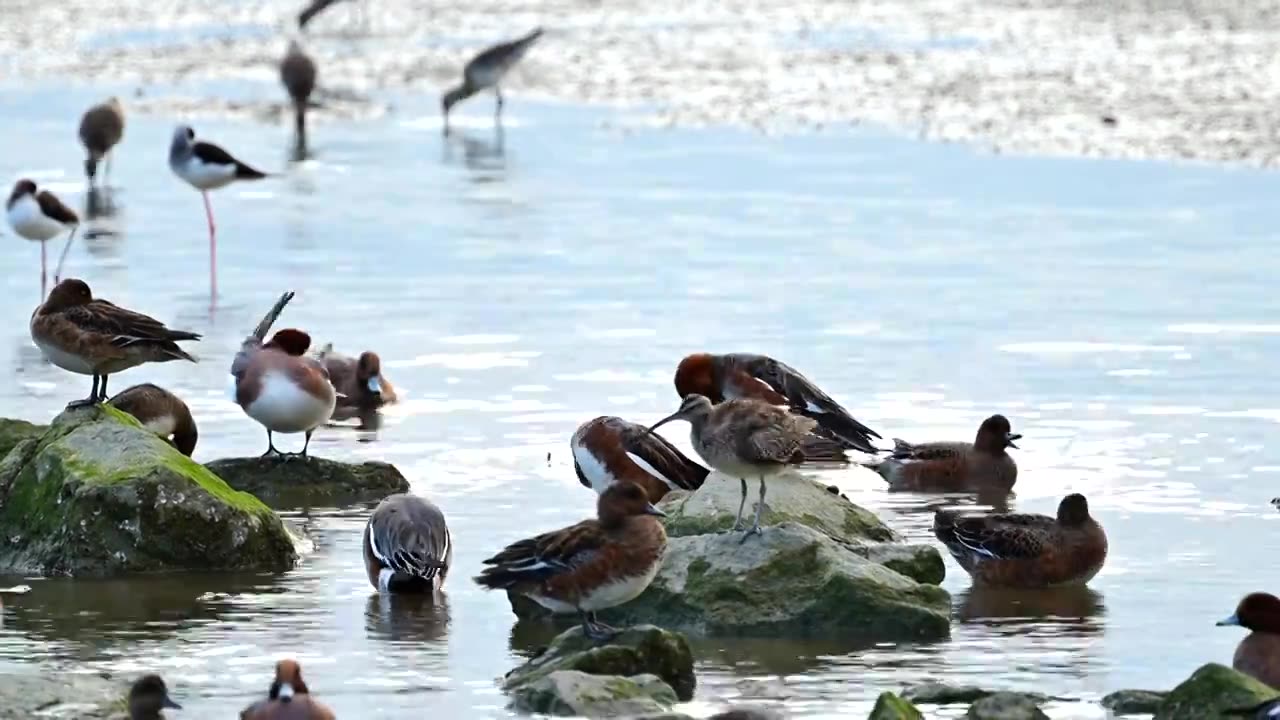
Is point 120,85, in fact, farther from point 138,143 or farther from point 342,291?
point 342,291

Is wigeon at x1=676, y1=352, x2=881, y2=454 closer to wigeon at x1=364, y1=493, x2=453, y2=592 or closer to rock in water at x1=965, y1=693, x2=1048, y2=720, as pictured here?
wigeon at x1=364, y1=493, x2=453, y2=592

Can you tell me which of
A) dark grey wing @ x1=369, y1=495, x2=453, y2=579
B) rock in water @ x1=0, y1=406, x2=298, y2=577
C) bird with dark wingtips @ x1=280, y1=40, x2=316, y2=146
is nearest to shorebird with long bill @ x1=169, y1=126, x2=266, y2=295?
bird with dark wingtips @ x1=280, y1=40, x2=316, y2=146

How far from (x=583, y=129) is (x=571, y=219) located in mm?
6626

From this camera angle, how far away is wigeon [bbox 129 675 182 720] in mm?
9086

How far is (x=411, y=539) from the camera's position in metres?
11.3

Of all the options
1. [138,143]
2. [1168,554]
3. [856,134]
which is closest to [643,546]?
[1168,554]

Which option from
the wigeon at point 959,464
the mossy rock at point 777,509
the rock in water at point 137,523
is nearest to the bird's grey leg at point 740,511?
the mossy rock at point 777,509

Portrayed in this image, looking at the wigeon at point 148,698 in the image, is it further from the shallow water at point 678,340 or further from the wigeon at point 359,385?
the wigeon at point 359,385

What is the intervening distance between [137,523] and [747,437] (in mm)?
2952

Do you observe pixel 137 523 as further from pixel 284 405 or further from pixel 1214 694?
pixel 1214 694

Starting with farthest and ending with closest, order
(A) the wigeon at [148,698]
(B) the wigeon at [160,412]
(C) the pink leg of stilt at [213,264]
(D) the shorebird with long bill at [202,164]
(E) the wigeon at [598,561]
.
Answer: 1. (D) the shorebird with long bill at [202,164]
2. (C) the pink leg of stilt at [213,264]
3. (B) the wigeon at [160,412]
4. (E) the wigeon at [598,561]
5. (A) the wigeon at [148,698]

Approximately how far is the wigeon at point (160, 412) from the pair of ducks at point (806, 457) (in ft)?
7.47

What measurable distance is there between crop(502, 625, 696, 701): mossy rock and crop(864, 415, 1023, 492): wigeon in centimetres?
413

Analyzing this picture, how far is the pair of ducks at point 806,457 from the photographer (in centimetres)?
1102
